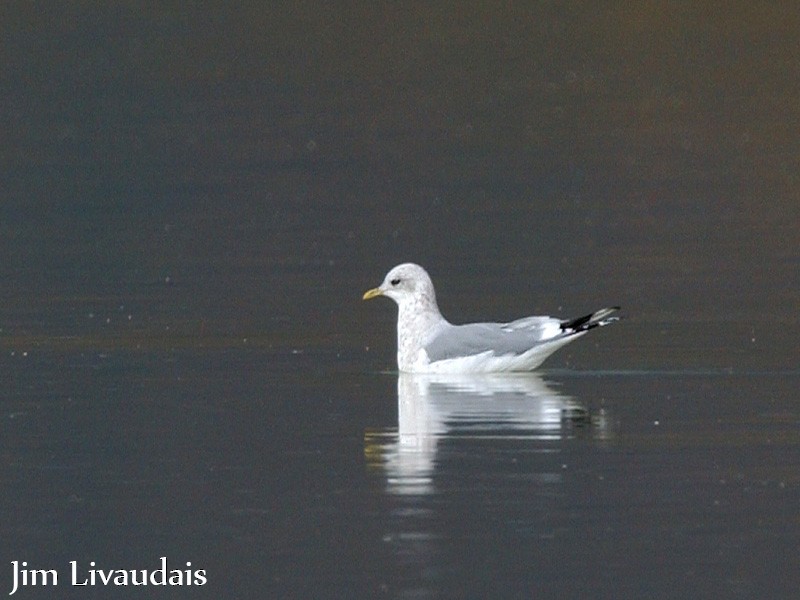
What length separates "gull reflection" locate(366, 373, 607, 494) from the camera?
44.4ft

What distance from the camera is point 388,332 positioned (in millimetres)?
19156

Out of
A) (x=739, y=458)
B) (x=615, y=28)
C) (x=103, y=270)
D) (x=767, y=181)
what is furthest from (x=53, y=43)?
(x=739, y=458)

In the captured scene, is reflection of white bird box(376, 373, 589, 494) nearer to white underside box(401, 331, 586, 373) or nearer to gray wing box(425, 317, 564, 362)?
white underside box(401, 331, 586, 373)

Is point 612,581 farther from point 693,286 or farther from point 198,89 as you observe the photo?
point 198,89

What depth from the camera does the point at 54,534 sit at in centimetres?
1195

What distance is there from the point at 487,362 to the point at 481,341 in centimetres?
13

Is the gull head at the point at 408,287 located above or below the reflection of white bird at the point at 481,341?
above

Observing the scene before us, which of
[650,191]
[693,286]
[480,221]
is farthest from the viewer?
[650,191]

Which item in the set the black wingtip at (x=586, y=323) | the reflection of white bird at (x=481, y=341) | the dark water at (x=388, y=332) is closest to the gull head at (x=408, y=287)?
the reflection of white bird at (x=481, y=341)

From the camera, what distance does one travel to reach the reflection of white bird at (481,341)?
54.6ft

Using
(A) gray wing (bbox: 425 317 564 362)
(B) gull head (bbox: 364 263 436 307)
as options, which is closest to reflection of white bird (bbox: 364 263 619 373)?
(A) gray wing (bbox: 425 317 564 362)

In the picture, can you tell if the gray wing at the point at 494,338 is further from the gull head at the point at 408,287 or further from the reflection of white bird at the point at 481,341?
the gull head at the point at 408,287

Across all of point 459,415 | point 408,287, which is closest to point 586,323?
point 408,287

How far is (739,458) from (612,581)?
275 centimetres
